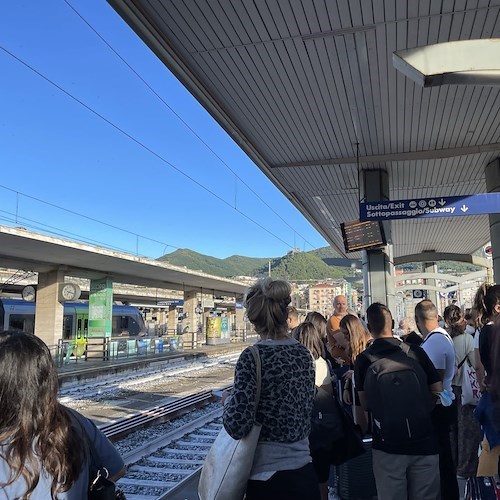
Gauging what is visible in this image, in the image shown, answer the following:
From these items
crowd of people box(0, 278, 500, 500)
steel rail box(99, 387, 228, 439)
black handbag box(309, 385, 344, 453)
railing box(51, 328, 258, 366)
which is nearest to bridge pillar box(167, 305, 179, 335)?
railing box(51, 328, 258, 366)

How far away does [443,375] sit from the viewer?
146 inches

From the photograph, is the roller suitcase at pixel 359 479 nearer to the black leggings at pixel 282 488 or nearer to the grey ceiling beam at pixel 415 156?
the black leggings at pixel 282 488

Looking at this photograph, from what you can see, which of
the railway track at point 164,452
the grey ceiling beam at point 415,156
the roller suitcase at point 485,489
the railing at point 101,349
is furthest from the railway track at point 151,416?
the railing at point 101,349

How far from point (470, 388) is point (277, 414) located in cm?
290

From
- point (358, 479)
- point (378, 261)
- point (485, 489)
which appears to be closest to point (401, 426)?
point (485, 489)

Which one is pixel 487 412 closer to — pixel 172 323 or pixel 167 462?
pixel 167 462

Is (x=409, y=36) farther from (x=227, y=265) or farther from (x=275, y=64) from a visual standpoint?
(x=227, y=265)

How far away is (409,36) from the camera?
227 inches

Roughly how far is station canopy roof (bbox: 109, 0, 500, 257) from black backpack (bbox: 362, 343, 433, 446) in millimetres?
1818

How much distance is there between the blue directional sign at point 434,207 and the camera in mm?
8297

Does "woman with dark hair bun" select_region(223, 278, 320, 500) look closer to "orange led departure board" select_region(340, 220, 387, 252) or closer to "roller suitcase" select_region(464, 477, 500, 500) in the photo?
"roller suitcase" select_region(464, 477, 500, 500)

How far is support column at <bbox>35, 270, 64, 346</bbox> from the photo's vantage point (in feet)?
69.3

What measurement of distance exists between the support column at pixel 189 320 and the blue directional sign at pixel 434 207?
26.4 m

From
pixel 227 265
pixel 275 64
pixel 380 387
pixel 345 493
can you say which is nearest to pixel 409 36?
pixel 275 64
